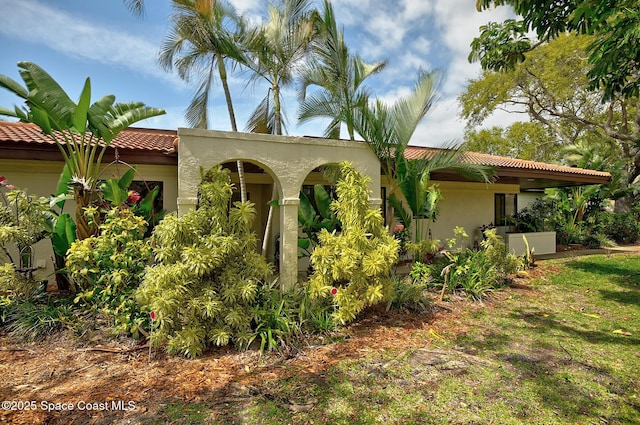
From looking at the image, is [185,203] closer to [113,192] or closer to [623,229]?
[113,192]

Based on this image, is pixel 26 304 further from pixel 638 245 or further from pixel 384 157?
pixel 638 245

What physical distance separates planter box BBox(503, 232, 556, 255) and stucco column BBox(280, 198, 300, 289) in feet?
29.2

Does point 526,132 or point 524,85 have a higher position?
point 524,85

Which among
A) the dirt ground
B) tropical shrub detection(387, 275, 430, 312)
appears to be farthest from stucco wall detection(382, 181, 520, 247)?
the dirt ground

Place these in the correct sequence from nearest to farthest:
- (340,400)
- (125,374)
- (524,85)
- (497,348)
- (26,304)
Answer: (340,400)
(125,374)
(497,348)
(26,304)
(524,85)

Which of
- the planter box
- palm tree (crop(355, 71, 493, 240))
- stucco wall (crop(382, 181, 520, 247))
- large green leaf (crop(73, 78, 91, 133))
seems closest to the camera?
large green leaf (crop(73, 78, 91, 133))

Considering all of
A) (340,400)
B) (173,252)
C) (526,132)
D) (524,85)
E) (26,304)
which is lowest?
(340,400)

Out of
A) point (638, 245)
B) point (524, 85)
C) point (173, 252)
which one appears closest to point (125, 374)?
point (173, 252)

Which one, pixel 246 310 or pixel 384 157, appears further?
pixel 384 157

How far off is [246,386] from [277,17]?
26.4 ft

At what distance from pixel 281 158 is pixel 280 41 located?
3.48 meters

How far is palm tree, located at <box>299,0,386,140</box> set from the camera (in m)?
7.55

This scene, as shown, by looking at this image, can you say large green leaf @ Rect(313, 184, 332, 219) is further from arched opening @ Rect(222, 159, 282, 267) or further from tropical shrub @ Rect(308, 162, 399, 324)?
tropical shrub @ Rect(308, 162, 399, 324)

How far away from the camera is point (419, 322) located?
19.5 feet
